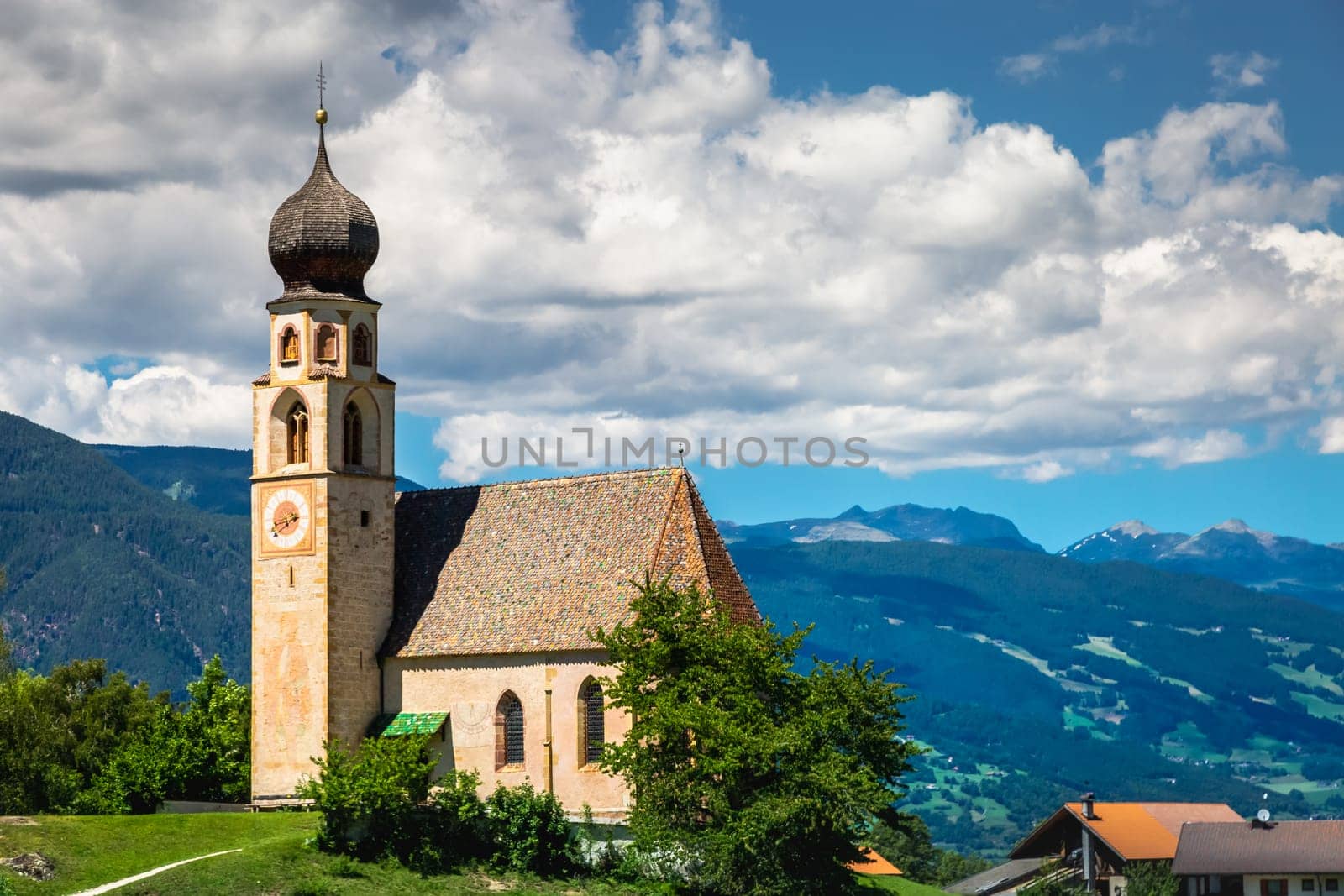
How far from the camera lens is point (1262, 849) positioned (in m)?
114

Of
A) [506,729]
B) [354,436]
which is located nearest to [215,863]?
[506,729]

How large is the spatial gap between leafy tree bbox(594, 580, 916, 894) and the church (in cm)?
326

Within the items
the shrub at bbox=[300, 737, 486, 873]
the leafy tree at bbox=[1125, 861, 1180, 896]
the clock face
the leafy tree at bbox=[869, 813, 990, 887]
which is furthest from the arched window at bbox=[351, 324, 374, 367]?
the leafy tree at bbox=[869, 813, 990, 887]

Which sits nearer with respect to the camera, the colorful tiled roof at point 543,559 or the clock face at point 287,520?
the colorful tiled roof at point 543,559

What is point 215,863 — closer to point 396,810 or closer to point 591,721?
point 396,810

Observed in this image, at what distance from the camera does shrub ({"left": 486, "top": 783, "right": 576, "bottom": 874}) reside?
6712 centimetres

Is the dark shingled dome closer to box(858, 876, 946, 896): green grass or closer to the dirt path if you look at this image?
the dirt path

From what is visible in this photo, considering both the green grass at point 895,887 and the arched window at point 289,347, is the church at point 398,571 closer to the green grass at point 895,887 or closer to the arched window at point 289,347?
the arched window at point 289,347

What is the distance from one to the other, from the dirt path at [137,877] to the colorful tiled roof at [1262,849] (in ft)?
206

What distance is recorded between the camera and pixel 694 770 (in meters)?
63.4

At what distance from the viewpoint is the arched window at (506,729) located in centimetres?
7094

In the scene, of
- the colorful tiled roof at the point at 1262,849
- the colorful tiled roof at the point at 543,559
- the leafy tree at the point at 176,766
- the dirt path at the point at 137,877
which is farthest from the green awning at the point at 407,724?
the colorful tiled roof at the point at 1262,849

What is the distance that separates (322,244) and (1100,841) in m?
61.0

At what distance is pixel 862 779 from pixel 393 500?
21.9m
